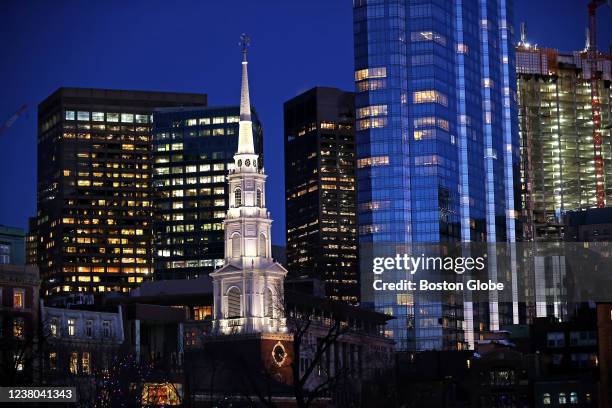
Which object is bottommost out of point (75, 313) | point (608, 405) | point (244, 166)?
point (608, 405)

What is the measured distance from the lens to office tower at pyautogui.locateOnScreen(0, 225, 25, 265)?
145 metres

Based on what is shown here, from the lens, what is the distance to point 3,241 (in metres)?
146

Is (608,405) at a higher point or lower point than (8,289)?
lower

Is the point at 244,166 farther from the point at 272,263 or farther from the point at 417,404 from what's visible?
the point at 417,404

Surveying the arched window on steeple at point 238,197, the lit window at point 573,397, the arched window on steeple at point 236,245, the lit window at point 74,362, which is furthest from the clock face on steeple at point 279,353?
the lit window at point 74,362

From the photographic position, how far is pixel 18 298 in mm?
138000

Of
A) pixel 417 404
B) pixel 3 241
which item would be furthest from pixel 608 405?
pixel 3 241

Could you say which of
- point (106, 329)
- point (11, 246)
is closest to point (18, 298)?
point (11, 246)

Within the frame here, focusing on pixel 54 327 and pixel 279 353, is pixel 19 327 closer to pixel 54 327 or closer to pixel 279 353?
pixel 54 327

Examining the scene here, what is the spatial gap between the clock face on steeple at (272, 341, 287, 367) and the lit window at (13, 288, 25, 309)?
190ft

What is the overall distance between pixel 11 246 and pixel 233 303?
53545 mm

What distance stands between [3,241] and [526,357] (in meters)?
77.1

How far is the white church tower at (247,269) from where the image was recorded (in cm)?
19212

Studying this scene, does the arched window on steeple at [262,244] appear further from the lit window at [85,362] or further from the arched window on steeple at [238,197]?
the lit window at [85,362]
